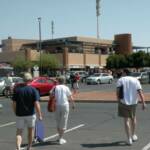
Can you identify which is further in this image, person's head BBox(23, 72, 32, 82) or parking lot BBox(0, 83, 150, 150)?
parking lot BBox(0, 83, 150, 150)

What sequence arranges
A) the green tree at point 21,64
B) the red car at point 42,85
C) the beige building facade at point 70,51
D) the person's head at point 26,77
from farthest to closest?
the beige building facade at point 70,51, the green tree at point 21,64, the red car at point 42,85, the person's head at point 26,77

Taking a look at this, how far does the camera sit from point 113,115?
16828mm

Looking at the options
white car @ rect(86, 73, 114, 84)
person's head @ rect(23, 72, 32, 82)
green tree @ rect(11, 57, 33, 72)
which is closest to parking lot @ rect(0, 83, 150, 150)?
person's head @ rect(23, 72, 32, 82)

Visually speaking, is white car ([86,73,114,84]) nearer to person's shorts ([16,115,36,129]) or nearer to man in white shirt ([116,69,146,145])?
man in white shirt ([116,69,146,145])

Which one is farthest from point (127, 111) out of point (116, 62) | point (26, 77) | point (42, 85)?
point (116, 62)

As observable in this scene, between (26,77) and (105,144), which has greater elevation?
(26,77)

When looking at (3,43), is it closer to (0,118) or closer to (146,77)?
(146,77)

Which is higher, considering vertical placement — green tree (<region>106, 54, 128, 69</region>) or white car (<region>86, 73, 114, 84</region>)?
green tree (<region>106, 54, 128, 69</region>)

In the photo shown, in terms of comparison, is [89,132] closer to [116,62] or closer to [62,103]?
[62,103]

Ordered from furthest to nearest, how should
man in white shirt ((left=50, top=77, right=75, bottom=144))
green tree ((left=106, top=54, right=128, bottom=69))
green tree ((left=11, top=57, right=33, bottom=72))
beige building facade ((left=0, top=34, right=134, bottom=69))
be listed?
green tree ((left=106, top=54, right=128, bottom=69)), beige building facade ((left=0, top=34, right=134, bottom=69)), green tree ((left=11, top=57, right=33, bottom=72)), man in white shirt ((left=50, top=77, right=75, bottom=144))

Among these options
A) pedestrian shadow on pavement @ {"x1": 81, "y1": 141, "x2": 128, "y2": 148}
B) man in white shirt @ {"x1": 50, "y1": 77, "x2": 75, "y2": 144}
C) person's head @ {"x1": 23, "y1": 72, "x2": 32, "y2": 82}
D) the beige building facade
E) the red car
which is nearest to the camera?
person's head @ {"x1": 23, "y1": 72, "x2": 32, "y2": 82}

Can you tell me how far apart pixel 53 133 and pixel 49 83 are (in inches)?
736

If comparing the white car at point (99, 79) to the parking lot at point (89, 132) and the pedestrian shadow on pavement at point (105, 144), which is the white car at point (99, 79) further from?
the pedestrian shadow on pavement at point (105, 144)

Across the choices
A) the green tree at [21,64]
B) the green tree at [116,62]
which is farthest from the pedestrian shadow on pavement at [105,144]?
the green tree at [116,62]
